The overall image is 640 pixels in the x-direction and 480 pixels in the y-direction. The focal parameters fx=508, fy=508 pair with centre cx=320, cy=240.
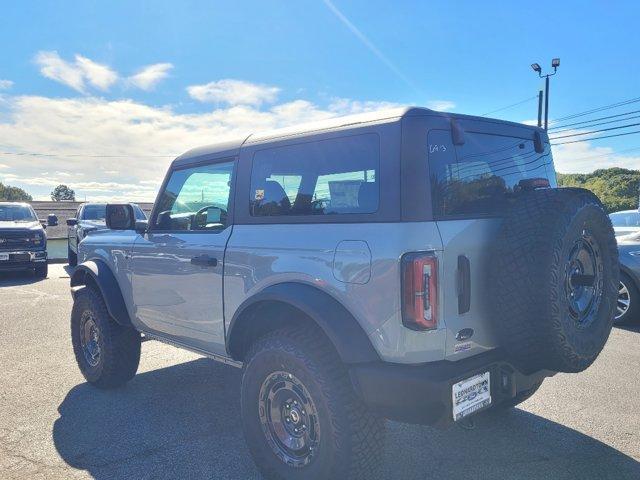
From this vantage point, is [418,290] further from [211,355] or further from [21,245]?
[21,245]

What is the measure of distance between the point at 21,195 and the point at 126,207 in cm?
8345

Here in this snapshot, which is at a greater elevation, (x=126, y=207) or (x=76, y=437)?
(x=126, y=207)

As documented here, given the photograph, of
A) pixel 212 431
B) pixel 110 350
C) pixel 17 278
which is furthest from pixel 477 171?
pixel 17 278

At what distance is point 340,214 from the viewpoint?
2.62m

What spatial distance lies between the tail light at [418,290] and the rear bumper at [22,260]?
37.6 feet

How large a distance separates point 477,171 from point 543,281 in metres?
0.71

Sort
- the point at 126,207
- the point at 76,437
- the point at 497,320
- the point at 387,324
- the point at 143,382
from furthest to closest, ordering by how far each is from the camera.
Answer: the point at 143,382
the point at 126,207
the point at 76,437
the point at 497,320
the point at 387,324

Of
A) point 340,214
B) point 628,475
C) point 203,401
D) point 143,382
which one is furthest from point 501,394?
point 143,382

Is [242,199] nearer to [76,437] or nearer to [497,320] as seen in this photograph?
[497,320]

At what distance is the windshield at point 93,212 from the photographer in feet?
43.0

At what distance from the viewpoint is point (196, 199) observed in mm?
3645

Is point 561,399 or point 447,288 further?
point 561,399

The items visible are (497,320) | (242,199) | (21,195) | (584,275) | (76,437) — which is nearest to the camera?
(497,320)

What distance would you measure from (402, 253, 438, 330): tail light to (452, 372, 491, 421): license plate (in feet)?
1.09
